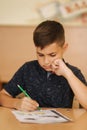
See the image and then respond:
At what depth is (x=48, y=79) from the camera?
5.35 ft

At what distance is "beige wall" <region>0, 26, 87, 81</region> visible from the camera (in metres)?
2.48

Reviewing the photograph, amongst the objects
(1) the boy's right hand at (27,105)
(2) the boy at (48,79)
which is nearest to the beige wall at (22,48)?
(2) the boy at (48,79)

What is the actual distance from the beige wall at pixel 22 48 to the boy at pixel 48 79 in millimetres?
837

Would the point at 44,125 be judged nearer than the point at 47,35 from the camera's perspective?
Yes

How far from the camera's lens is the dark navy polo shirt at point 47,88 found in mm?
1624

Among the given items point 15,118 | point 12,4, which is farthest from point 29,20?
point 15,118

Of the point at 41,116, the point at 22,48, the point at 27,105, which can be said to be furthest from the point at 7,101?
the point at 22,48

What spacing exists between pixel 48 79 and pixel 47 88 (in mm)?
51

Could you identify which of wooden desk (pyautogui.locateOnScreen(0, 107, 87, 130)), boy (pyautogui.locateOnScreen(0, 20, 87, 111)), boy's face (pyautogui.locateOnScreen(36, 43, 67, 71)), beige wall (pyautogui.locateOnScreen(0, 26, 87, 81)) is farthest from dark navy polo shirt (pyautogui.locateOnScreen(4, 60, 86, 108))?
beige wall (pyautogui.locateOnScreen(0, 26, 87, 81))

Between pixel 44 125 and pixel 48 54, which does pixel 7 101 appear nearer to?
pixel 48 54

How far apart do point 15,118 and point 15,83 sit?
0.45 m

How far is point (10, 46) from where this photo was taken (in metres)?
2.64

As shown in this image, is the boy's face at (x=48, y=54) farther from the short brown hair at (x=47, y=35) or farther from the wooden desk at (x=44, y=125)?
the wooden desk at (x=44, y=125)

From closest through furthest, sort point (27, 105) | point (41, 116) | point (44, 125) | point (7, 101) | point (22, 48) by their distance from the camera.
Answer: point (44, 125) < point (41, 116) < point (27, 105) < point (7, 101) < point (22, 48)
